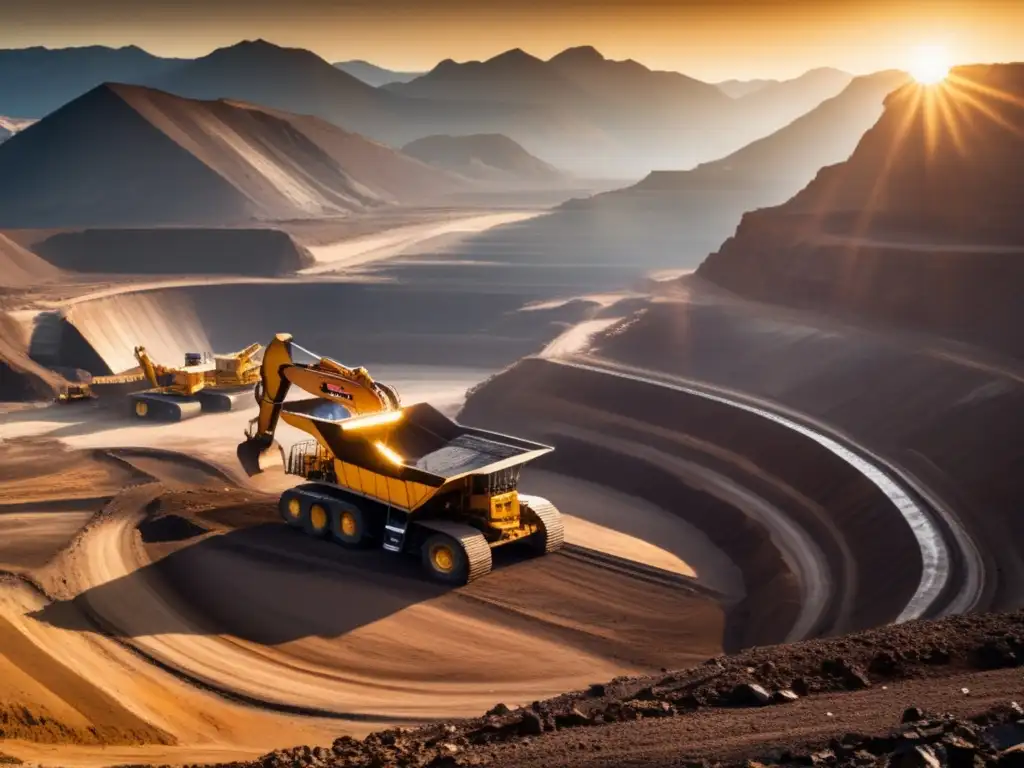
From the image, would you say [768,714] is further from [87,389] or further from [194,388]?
[87,389]

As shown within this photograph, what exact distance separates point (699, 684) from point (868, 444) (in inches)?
628

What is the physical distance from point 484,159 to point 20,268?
385ft

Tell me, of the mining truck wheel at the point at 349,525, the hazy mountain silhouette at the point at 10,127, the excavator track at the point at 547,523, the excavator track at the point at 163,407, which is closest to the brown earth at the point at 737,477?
the excavator track at the point at 547,523

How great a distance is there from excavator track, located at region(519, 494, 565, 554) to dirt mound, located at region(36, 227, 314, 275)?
139 feet

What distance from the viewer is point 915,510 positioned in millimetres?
22125

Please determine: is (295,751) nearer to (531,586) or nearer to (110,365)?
(531,586)

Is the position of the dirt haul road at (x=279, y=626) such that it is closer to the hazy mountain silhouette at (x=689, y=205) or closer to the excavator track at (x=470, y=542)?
the excavator track at (x=470, y=542)

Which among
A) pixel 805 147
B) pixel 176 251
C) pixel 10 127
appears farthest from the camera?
pixel 10 127

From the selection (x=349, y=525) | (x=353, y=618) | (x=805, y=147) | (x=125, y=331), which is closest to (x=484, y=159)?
(x=805, y=147)

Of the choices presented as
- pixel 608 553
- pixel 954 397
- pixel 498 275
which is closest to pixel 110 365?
pixel 498 275

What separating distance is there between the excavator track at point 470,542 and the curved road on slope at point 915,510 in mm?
6720

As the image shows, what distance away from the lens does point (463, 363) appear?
48469mm

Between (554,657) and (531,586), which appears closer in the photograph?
(554,657)

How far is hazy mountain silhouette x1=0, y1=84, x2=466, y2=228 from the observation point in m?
82.2
